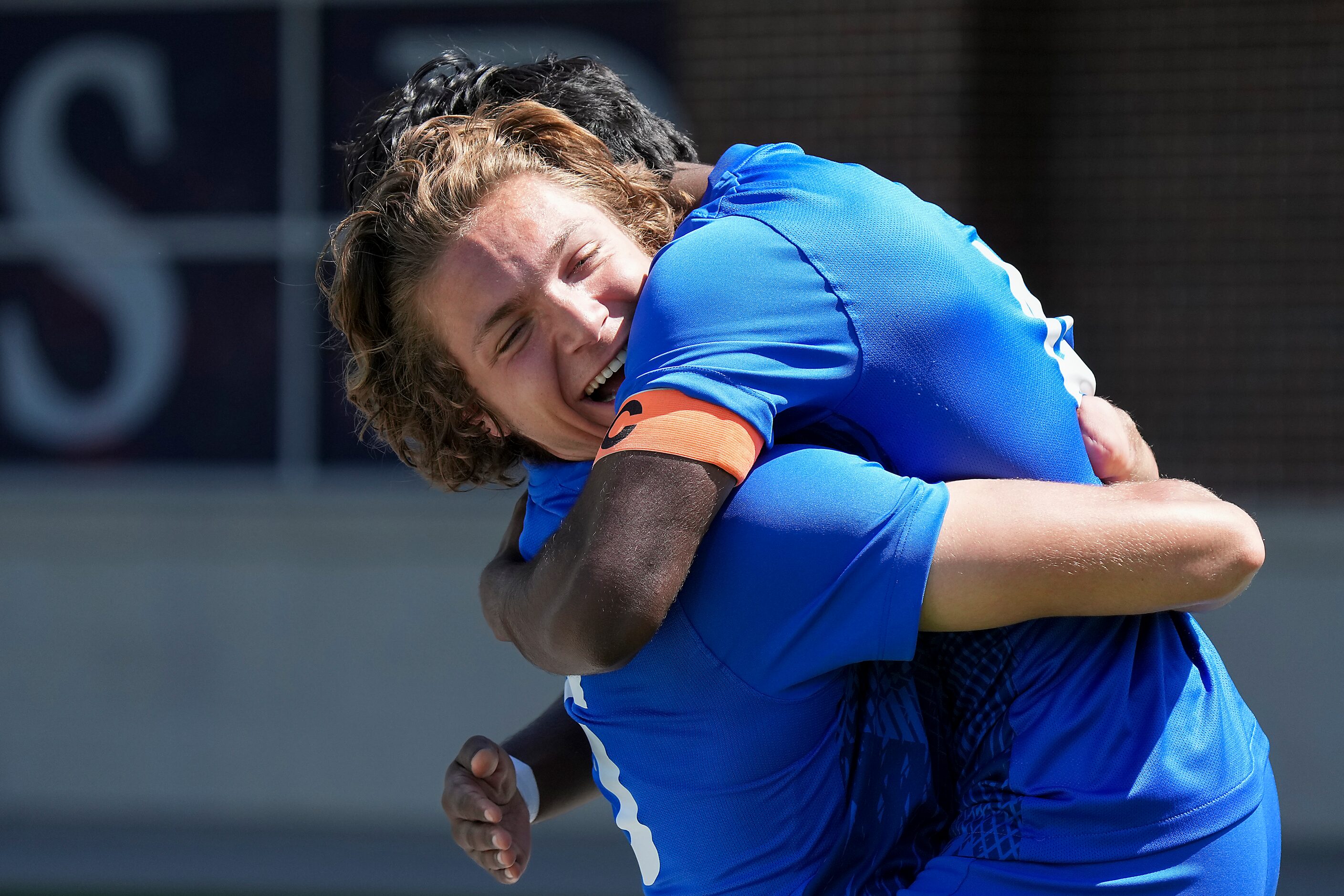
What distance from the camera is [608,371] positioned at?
172 centimetres

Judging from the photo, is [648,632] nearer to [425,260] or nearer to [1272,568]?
[425,260]

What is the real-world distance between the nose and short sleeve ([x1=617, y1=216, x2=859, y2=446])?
0.71 ft

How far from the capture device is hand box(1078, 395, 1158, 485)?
62.2 inches

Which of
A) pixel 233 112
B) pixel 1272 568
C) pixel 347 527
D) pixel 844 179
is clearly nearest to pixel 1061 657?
pixel 844 179

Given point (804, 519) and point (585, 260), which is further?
point (585, 260)

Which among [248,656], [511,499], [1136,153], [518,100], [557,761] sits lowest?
[248,656]

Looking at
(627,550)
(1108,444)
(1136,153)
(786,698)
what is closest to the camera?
(627,550)

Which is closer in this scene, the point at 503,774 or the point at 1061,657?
the point at 1061,657

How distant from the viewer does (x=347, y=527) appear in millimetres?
7023

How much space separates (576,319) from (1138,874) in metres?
0.83

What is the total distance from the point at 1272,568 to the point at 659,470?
552cm

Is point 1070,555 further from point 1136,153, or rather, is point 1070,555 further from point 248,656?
point 248,656

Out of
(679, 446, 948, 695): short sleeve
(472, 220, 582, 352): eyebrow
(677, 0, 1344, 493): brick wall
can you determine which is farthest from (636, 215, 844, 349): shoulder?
(677, 0, 1344, 493): brick wall

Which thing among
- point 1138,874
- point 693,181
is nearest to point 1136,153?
point 693,181
